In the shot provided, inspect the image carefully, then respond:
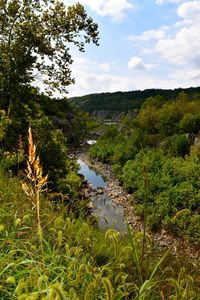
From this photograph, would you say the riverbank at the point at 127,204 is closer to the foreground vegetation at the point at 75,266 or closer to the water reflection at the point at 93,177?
the water reflection at the point at 93,177

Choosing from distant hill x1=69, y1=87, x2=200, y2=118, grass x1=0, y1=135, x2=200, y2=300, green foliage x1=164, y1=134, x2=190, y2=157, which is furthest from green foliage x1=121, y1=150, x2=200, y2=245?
distant hill x1=69, y1=87, x2=200, y2=118

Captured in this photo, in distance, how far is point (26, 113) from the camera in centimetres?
1189

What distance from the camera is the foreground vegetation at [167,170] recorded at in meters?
16.2

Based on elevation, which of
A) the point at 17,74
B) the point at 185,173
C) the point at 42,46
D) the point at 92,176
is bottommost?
the point at 92,176

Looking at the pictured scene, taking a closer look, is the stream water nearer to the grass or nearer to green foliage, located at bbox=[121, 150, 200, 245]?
green foliage, located at bbox=[121, 150, 200, 245]

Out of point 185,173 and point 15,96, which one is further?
point 185,173

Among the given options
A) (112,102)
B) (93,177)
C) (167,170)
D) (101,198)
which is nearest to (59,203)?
(101,198)

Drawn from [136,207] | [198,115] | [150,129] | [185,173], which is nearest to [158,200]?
[136,207]

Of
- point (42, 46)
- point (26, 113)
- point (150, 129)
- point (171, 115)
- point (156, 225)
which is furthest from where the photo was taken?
point (150, 129)

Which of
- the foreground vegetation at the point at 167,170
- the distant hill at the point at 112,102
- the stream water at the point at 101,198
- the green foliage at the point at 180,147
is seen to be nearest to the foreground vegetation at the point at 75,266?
the foreground vegetation at the point at 167,170

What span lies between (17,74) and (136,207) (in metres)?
9.95

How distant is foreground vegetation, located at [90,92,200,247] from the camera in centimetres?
1625

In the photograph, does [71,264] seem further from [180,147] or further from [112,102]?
[112,102]

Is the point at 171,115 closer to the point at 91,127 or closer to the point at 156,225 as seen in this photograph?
the point at 156,225
